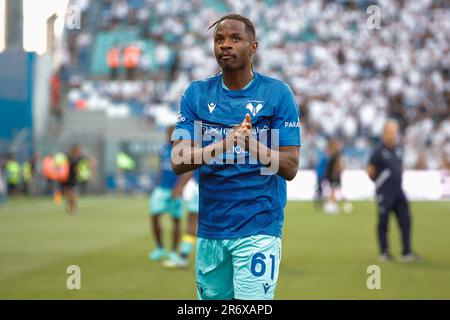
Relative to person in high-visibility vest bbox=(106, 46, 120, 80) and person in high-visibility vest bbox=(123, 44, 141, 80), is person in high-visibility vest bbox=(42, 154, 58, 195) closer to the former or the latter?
person in high-visibility vest bbox=(106, 46, 120, 80)

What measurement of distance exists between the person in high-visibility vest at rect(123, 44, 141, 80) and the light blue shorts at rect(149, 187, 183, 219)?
25873 millimetres

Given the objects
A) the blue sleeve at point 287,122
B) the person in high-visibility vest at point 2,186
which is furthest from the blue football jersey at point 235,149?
Result: the person in high-visibility vest at point 2,186

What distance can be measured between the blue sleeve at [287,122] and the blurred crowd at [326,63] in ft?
95.1

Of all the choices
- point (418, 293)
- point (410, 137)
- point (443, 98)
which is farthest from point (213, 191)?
point (443, 98)

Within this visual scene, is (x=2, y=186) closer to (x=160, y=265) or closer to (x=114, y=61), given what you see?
(x=114, y=61)

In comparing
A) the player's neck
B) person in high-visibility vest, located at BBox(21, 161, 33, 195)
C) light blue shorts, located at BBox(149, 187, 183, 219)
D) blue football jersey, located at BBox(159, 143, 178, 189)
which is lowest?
person in high-visibility vest, located at BBox(21, 161, 33, 195)

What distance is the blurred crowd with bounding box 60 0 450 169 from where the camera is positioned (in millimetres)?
35344

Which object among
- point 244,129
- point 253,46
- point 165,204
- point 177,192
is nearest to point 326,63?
point 165,204

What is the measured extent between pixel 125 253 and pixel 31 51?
2656 cm

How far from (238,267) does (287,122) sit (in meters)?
0.93

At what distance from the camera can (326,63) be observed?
3781 centimetres

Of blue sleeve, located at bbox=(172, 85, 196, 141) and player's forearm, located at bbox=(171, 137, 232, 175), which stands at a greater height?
blue sleeve, located at bbox=(172, 85, 196, 141)

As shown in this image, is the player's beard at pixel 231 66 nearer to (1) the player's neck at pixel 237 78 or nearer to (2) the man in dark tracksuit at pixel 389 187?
(1) the player's neck at pixel 237 78

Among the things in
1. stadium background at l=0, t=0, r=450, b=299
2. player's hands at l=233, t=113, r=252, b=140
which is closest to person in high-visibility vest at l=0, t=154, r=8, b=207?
stadium background at l=0, t=0, r=450, b=299
